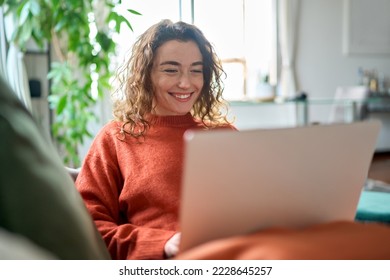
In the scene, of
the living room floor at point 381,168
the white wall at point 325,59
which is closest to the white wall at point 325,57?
the white wall at point 325,59

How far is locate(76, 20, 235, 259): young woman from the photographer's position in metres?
0.88

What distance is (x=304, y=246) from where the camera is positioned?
1.64ft

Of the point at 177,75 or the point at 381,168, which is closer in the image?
the point at 177,75

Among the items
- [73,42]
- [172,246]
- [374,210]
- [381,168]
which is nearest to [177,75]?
[172,246]

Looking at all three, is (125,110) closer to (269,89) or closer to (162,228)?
(162,228)

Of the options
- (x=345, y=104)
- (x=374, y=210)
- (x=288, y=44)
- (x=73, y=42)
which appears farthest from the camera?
(x=288, y=44)

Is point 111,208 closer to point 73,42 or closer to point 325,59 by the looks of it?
point 73,42

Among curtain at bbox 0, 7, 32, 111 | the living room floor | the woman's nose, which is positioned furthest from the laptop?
the living room floor

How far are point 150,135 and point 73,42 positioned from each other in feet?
3.80

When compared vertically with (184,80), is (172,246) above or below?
below

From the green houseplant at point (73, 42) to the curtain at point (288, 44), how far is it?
268 cm

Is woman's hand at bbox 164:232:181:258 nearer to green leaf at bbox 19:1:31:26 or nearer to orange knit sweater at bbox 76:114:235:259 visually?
orange knit sweater at bbox 76:114:235:259

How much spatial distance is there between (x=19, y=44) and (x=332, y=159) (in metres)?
1.76
